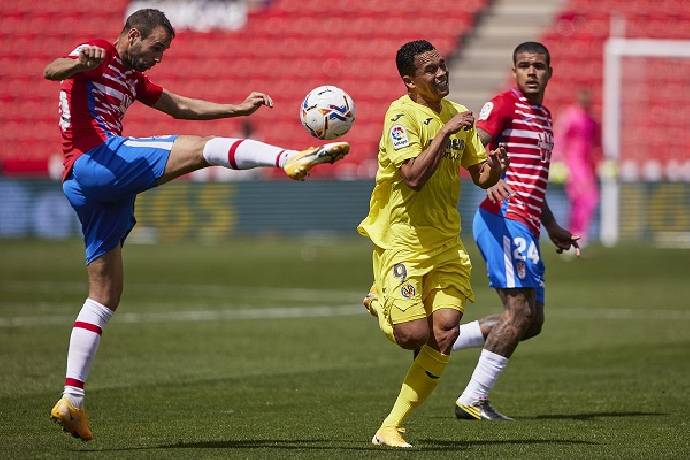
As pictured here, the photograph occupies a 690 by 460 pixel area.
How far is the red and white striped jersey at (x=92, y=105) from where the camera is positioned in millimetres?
7770

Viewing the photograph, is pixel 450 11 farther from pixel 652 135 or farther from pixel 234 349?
pixel 234 349

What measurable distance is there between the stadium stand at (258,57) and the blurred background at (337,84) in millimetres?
40

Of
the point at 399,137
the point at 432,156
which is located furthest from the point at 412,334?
the point at 399,137

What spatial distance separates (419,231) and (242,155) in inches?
46.2

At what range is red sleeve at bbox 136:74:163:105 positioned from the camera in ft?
26.8

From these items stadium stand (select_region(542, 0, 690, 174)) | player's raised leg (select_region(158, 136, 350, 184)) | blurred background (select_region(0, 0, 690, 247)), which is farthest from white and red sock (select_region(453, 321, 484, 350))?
stadium stand (select_region(542, 0, 690, 174))

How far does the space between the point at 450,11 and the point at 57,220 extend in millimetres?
10706

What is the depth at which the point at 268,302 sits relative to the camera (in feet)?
55.6

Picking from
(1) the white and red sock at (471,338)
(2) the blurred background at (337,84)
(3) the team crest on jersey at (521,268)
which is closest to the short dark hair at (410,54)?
(3) the team crest on jersey at (521,268)

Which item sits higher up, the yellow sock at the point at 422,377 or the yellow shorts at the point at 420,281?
the yellow shorts at the point at 420,281

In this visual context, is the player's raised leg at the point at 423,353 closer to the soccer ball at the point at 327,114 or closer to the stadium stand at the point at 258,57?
the soccer ball at the point at 327,114

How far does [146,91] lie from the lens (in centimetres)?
827

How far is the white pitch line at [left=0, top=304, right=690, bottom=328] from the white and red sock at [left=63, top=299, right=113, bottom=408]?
22.0 feet

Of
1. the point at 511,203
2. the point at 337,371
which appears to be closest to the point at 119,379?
the point at 337,371
